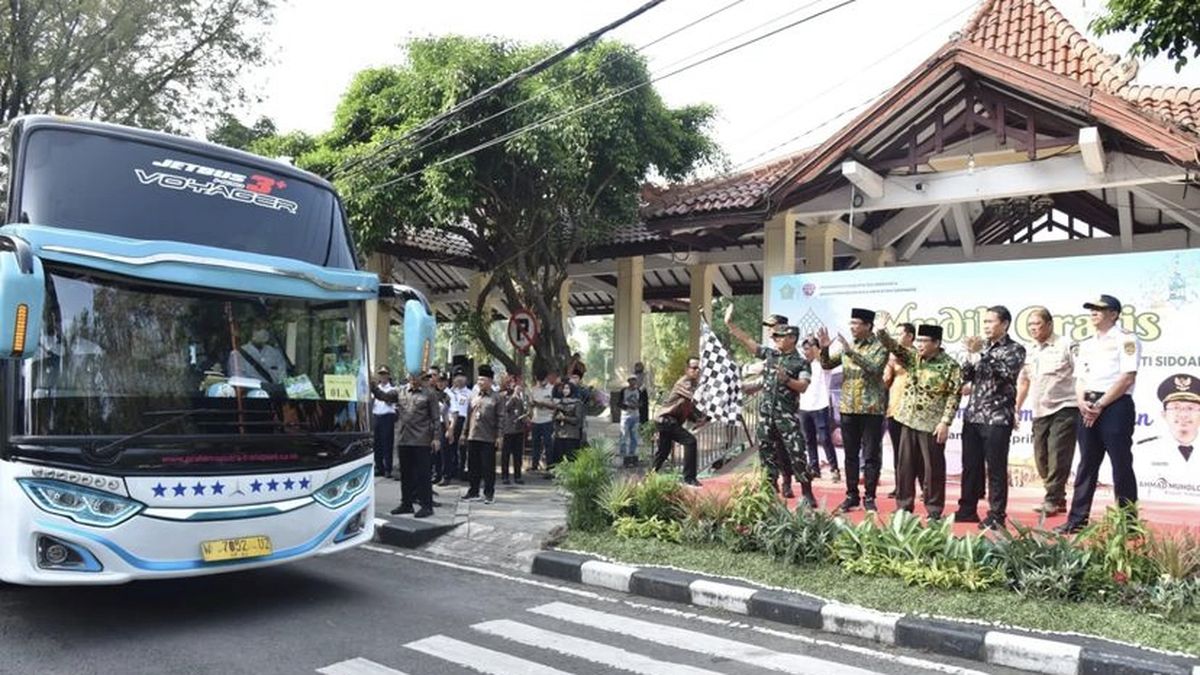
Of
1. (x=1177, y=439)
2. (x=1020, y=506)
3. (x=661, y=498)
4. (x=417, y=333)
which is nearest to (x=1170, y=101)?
(x=1177, y=439)

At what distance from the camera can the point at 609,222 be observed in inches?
552

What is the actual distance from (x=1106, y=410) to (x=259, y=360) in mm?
6158

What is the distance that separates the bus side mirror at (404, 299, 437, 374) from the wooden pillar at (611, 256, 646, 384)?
11.3 m

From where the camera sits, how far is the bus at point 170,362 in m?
5.02

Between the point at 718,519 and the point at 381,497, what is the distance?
5473 mm

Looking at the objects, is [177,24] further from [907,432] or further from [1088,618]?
[1088,618]

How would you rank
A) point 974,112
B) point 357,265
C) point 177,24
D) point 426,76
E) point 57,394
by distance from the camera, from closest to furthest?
1. point 57,394
2. point 357,265
3. point 974,112
4. point 426,76
5. point 177,24

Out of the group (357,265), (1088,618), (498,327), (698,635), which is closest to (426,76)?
(357,265)

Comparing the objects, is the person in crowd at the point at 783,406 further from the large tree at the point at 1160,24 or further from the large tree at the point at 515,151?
the large tree at the point at 515,151

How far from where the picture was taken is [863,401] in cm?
806

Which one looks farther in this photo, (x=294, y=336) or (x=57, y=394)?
(x=294, y=336)

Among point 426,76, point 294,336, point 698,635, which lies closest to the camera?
point 698,635

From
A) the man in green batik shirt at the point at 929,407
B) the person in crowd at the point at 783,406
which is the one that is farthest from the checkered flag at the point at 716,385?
the man in green batik shirt at the point at 929,407

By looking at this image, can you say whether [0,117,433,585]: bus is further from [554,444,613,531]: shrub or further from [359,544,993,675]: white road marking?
[554,444,613,531]: shrub
